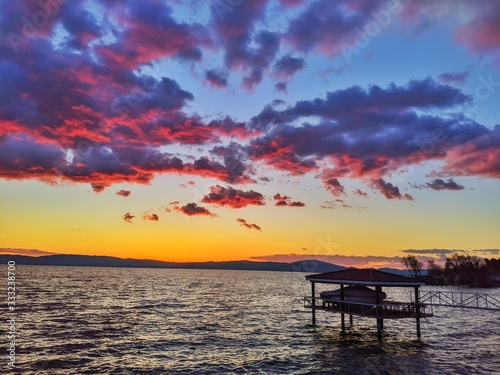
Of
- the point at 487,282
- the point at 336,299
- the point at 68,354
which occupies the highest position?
the point at 336,299

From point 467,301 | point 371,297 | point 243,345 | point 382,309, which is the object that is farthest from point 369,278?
point 467,301

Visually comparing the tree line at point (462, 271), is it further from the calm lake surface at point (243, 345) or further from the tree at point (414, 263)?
the calm lake surface at point (243, 345)

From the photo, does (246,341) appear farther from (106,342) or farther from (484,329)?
(484,329)

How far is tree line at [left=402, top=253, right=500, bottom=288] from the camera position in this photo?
15025 centimetres

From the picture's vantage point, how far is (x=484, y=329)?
4462 centimetres

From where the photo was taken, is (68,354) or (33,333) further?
(33,333)

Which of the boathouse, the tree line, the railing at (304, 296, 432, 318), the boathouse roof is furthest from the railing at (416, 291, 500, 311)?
the tree line

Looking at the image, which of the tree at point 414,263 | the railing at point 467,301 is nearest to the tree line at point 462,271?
the tree at point 414,263

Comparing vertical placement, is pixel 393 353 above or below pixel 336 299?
below

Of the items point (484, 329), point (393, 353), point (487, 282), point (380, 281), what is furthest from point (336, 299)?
point (487, 282)

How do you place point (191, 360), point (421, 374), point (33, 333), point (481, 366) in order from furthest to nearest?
point (33, 333) < point (191, 360) < point (481, 366) < point (421, 374)

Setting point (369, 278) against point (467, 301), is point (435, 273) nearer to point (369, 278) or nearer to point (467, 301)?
point (467, 301)

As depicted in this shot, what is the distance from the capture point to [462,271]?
164375 mm

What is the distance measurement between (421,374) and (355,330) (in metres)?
18.0
